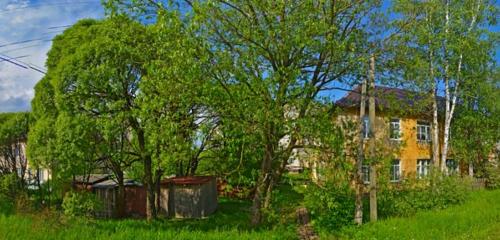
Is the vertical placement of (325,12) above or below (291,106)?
above

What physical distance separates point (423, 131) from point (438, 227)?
23.6 m

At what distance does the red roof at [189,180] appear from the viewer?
72.6 feet

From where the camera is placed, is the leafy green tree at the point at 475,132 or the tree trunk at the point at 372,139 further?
the leafy green tree at the point at 475,132

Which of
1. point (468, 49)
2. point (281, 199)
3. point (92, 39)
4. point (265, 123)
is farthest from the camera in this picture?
point (468, 49)

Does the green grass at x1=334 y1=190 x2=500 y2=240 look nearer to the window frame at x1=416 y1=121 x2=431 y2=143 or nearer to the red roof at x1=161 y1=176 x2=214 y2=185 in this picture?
the red roof at x1=161 y1=176 x2=214 y2=185

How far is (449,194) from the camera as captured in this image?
17.2 meters

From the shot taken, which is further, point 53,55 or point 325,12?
point 53,55

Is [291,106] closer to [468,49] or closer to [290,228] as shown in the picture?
[290,228]

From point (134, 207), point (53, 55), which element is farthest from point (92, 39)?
point (134, 207)

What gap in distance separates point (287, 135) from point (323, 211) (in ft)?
7.16

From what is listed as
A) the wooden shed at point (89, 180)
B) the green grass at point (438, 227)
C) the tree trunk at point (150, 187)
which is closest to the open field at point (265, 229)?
the green grass at point (438, 227)

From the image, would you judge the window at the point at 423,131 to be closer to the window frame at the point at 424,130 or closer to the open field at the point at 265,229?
the window frame at the point at 424,130

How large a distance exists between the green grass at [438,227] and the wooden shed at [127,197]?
12.8 meters

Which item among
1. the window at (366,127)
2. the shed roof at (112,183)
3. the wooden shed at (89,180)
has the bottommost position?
the shed roof at (112,183)
